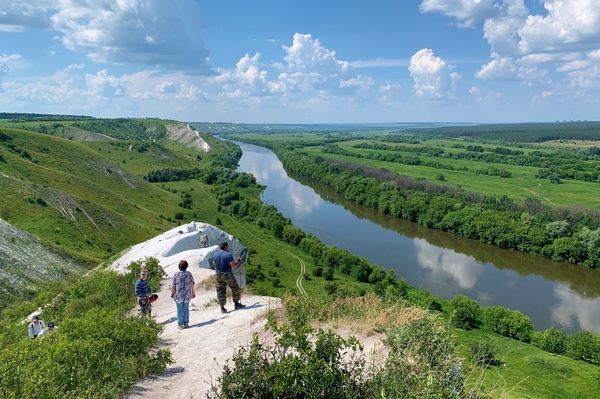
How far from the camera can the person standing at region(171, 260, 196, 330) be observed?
35.8 ft

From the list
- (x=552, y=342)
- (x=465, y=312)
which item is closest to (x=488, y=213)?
(x=465, y=312)

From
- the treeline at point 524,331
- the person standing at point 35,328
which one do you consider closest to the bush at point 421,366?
the person standing at point 35,328

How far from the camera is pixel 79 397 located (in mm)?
6020

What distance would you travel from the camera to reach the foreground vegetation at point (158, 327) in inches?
258

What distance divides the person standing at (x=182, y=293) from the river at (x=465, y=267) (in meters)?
33.5

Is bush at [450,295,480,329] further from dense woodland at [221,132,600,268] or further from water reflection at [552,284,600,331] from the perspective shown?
dense woodland at [221,132,600,268]

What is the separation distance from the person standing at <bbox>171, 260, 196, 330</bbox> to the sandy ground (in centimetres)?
29

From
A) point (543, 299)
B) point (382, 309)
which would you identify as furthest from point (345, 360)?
point (543, 299)

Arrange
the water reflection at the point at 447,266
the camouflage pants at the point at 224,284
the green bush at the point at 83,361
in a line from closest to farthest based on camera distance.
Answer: the green bush at the point at 83,361 → the camouflage pants at the point at 224,284 → the water reflection at the point at 447,266

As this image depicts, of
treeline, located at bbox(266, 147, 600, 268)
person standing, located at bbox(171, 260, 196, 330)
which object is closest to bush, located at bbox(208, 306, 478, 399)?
person standing, located at bbox(171, 260, 196, 330)

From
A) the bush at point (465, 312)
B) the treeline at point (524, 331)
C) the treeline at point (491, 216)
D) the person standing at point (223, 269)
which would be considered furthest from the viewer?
the treeline at point (491, 216)

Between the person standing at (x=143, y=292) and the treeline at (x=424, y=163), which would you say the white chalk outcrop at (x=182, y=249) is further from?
the treeline at (x=424, y=163)

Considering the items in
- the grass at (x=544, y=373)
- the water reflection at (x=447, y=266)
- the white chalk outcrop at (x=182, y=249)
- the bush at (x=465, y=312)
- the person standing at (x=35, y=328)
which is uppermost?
the person standing at (x=35, y=328)

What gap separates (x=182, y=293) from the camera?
10.9m
